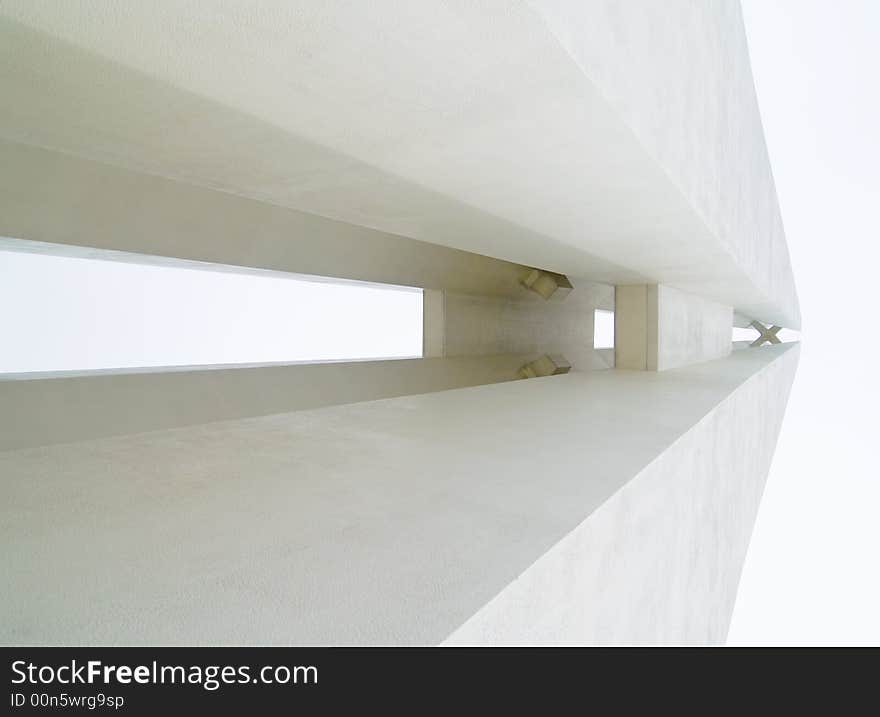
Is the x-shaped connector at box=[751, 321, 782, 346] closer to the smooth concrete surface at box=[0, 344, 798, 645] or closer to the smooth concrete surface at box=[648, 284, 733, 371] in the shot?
the smooth concrete surface at box=[648, 284, 733, 371]

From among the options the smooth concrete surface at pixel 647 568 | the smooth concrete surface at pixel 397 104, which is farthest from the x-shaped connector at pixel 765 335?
the smooth concrete surface at pixel 397 104

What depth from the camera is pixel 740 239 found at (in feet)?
20.9

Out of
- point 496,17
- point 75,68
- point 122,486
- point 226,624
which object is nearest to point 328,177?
point 75,68

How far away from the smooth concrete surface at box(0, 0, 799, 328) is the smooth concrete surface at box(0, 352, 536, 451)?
1.81 meters

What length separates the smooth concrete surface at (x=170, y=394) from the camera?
497 centimetres

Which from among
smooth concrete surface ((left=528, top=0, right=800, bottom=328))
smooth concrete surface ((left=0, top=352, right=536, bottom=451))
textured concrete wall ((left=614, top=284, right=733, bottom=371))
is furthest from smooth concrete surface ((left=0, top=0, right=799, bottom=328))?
textured concrete wall ((left=614, top=284, right=733, bottom=371))

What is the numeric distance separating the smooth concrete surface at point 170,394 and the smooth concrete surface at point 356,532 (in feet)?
9.50

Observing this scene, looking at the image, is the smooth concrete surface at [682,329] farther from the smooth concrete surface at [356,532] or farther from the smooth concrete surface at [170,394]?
the smooth concrete surface at [356,532]

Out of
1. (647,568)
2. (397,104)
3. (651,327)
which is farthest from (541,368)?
(397,104)

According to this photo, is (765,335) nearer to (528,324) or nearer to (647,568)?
(528,324)

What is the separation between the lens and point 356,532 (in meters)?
1.66

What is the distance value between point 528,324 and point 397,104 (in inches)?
402

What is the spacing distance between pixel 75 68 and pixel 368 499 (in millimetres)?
1790
